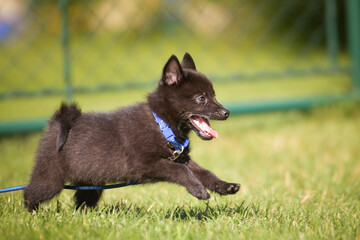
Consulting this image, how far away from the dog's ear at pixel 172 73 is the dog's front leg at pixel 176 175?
53 cm

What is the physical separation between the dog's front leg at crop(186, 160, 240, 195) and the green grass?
20cm

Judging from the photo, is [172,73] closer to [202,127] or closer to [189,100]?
[189,100]

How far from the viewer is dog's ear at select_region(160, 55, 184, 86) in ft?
8.83

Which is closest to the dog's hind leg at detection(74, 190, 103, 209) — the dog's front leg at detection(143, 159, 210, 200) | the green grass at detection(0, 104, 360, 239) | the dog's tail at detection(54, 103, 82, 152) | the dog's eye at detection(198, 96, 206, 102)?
the green grass at detection(0, 104, 360, 239)

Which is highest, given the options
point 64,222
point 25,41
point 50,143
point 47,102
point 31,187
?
point 25,41

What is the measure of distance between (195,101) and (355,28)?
498cm

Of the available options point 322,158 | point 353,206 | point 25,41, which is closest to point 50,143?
point 353,206

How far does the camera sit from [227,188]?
8.50ft

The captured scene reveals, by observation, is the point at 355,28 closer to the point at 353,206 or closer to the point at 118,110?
the point at 353,206

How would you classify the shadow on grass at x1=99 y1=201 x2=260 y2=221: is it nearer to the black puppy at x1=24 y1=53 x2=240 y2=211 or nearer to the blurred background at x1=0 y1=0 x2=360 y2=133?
the black puppy at x1=24 y1=53 x2=240 y2=211

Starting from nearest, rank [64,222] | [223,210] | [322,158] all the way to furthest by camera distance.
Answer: [64,222], [223,210], [322,158]

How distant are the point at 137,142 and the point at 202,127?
1.51 feet

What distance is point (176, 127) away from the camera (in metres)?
2.77

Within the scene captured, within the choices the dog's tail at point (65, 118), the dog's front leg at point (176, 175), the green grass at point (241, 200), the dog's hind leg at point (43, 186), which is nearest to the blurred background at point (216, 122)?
the green grass at point (241, 200)
